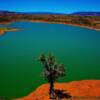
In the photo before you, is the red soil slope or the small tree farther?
the small tree

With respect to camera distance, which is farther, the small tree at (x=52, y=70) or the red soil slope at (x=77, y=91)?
the small tree at (x=52, y=70)

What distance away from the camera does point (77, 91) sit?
28234mm

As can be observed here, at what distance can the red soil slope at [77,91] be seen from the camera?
86.9 ft

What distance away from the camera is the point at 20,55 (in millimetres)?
53562

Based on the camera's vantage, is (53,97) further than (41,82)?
No

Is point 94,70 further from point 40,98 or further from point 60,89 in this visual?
point 40,98

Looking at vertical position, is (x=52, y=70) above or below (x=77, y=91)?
above

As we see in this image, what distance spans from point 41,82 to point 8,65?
11501 mm

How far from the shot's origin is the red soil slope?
26.5m

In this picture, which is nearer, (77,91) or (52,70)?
(52,70)

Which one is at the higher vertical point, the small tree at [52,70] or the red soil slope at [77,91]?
the small tree at [52,70]

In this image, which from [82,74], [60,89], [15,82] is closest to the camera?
[60,89]

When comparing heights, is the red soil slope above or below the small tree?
below

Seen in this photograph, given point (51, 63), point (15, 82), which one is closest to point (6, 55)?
point (15, 82)
